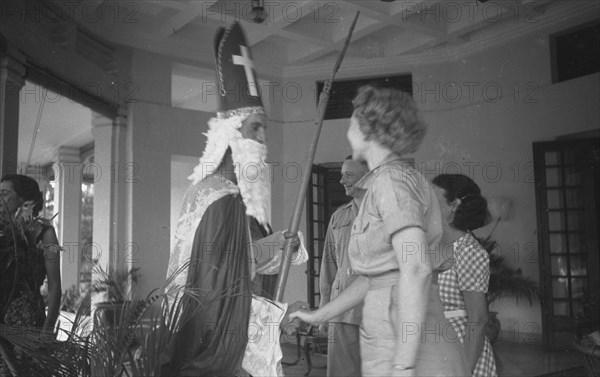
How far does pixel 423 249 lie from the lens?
1.30 metres

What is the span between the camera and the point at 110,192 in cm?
239

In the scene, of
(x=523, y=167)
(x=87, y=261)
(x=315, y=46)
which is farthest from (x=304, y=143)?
(x=523, y=167)

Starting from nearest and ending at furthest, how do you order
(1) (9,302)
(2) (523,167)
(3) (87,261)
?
(1) (9,302) < (3) (87,261) < (2) (523,167)

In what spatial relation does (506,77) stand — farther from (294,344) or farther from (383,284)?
(383,284)

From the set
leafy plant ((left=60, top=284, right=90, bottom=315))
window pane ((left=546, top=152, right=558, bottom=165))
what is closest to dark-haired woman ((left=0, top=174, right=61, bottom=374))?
leafy plant ((left=60, top=284, right=90, bottom=315))

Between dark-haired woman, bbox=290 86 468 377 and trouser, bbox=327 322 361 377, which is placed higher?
dark-haired woman, bbox=290 86 468 377

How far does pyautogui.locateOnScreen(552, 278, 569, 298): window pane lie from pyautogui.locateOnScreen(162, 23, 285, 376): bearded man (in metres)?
3.46

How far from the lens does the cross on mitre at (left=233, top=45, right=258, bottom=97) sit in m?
2.33

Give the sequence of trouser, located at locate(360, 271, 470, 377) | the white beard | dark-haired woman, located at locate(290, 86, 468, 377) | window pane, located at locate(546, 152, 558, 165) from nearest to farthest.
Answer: dark-haired woman, located at locate(290, 86, 468, 377) < trouser, located at locate(360, 271, 470, 377) < the white beard < window pane, located at locate(546, 152, 558, 165)

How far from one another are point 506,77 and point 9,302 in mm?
3078

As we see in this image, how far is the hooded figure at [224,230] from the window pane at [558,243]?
3.46 m

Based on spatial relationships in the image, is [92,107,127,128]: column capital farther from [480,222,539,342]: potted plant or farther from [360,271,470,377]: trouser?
[480,222,539,342]: potted plant

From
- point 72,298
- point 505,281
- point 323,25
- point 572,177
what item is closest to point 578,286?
point 572,177

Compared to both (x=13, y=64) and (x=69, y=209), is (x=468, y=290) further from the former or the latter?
(x=13, y=64)
